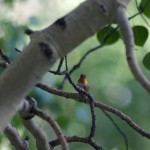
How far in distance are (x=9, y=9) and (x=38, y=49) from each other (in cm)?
95

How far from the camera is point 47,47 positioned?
33cm

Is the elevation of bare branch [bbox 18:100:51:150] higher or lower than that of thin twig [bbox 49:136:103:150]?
lower

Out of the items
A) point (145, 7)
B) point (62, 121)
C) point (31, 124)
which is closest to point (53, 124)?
point (31, 124)

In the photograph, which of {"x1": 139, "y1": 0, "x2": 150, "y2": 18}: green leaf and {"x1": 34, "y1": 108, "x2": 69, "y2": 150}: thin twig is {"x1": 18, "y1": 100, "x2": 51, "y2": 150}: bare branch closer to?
{"x1": 34, "y1": 108, "x2": 69, "y2": 150}: thin twig

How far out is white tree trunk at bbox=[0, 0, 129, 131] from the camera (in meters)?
0.33

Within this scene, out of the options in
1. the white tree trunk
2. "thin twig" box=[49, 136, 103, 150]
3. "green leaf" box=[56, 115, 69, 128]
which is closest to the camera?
the white tree trunk

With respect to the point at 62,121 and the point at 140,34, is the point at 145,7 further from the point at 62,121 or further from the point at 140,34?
the point at 62,121

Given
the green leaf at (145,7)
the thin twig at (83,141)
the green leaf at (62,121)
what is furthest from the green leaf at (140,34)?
the green leaf at (62,121)

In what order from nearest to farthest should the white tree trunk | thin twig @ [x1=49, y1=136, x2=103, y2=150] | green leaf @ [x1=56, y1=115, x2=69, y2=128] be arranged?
the white tree trunk < thin twig @ [x1=49, y1=136, x2=103, y2=150] < green leaf @ [x1=56, y1=115, x2=69, y2=128]

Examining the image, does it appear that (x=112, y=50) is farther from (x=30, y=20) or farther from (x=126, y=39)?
(x=126, y=39)

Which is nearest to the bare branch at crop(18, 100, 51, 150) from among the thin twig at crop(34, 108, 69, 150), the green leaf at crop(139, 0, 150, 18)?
the thin twig at crop(34, 108, 69, 150)

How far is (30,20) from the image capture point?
1.24 m

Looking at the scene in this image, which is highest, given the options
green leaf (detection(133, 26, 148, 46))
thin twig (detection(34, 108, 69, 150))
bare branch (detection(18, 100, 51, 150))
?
green leaf (detection(133, 26, 148, 46))

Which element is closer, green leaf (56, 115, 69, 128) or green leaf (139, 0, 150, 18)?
green leaf (139, 0, 150, 18)
